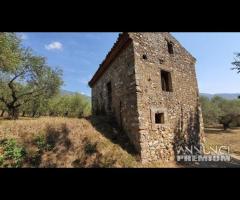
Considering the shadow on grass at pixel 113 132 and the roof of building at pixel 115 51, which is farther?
the roof of building at pixel 115 51

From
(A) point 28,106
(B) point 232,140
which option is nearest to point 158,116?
(B) point 232,140

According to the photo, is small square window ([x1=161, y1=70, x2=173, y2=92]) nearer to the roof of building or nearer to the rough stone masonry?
the rough stone masonry

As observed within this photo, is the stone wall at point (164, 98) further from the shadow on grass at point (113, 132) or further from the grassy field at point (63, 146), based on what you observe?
the grassy field at point (63, 146)

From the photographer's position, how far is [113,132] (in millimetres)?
8938

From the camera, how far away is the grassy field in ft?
21.2

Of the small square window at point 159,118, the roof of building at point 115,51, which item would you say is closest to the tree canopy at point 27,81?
the roof of building at point 115,51

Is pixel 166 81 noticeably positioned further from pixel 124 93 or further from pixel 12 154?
pixel 12 154

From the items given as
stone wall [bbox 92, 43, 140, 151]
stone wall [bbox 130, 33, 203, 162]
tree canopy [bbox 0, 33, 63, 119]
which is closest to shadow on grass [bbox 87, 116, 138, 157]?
stone wall [bbox 92, 43, 140, 151]

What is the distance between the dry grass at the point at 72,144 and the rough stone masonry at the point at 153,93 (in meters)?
0.73

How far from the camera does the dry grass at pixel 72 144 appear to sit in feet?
21.9

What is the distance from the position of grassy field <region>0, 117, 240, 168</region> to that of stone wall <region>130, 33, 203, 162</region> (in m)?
0.92
